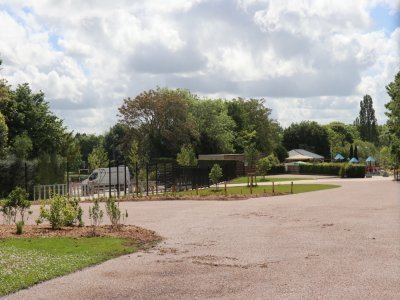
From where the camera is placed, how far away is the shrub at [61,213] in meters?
17.2

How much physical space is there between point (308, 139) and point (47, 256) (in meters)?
120

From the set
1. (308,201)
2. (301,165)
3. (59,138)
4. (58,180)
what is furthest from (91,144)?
(308,201)

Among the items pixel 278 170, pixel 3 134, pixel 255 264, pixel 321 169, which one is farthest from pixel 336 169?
pixel 255 264

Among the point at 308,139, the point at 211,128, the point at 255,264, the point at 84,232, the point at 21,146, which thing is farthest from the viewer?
the point at 308,139

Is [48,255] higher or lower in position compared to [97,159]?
lower

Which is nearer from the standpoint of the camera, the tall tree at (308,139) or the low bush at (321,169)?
the low bush at (321,169)

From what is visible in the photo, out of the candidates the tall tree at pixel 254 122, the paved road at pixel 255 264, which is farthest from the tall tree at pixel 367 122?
the paved road at pixel 255 264

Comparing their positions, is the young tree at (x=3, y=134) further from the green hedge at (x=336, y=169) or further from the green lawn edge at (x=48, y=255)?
the green hedge at (x=336, y=169)

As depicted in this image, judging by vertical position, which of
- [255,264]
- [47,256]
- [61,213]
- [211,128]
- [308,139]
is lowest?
[255,264]

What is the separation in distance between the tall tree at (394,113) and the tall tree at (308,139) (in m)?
76.6

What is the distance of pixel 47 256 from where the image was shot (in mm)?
12219

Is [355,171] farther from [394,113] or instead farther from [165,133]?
[165,133]

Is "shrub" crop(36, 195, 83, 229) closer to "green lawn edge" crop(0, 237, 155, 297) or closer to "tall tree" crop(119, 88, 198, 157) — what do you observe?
"green lawn edge" crop(0, 237, 155, 297)

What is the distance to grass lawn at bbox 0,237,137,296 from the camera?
393 inches
